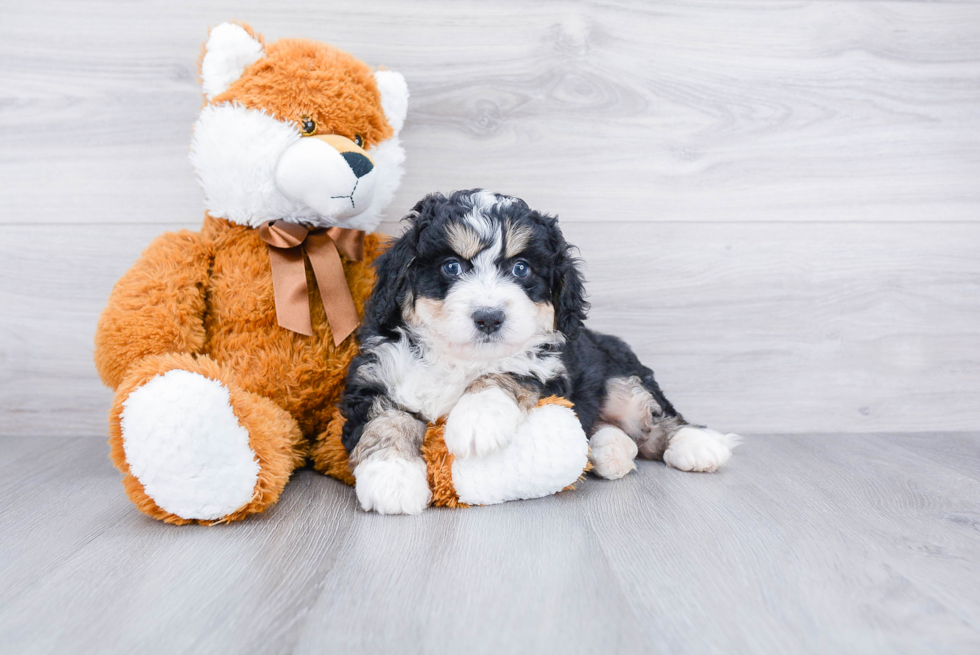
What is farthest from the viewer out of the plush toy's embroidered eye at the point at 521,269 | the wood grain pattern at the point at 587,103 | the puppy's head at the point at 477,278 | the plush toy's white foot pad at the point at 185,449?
the wood grain pattern at the point at 587,103

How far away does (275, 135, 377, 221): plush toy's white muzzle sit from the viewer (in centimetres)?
166

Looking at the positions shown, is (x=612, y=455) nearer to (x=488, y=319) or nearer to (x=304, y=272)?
(x=488, y=319)

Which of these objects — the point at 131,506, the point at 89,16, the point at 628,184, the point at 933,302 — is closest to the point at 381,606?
the point at 131,506

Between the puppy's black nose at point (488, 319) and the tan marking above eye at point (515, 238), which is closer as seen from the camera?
the puppy's black nose at point (488, 319)

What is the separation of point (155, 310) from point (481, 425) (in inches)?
34.3

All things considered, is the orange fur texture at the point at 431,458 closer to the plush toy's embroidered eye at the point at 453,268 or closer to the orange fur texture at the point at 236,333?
the orange fur texture at the point at 236,333

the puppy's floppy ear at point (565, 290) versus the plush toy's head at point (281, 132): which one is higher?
the plush toy's head at point (281, 132)

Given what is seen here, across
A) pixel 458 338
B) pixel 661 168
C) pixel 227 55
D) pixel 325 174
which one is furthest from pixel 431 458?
pixel 661 168

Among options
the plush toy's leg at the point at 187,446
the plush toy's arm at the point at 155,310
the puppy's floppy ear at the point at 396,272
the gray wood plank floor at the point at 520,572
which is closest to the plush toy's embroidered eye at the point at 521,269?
the puppy's floppy ear at the point at 396,272

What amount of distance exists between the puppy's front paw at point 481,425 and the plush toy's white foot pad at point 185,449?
1.48 ft

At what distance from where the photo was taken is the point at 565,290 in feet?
5.49

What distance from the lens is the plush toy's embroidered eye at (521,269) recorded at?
1605 millimetres

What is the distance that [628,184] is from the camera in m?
2.30

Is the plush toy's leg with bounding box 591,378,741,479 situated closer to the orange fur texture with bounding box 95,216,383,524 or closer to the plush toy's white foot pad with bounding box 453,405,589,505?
the plush toy's white foot pad with bounding box 453,405,589,505
